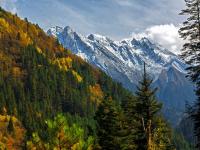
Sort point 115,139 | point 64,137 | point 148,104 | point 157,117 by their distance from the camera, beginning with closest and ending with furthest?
point 64,137, point 148,104, point 115,139, point 157,117

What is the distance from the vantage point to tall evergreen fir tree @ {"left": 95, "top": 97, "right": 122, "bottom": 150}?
176 feet

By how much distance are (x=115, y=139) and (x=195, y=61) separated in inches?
553

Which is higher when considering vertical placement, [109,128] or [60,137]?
[109,128]

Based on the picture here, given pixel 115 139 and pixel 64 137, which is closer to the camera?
pixel 64 137

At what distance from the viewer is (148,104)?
1976 inches

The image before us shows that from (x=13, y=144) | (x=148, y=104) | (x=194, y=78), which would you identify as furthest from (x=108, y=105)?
(x=13, y=144)

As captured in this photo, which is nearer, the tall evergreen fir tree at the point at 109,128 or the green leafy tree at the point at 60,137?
the green leafy tree at the point at 60,137

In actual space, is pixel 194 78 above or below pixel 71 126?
above

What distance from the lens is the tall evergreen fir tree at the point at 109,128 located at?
5372 cm

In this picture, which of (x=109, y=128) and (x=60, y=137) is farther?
(x=109, y=128)

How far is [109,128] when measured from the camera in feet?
178

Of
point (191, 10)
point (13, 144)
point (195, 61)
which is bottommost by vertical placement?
point (13, 144)

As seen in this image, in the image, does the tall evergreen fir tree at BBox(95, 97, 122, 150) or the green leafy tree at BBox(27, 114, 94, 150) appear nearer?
the green leafy tree at BBox(27, 114, 94, 150)

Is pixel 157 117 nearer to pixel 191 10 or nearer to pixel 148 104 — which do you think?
pixel 148 104
